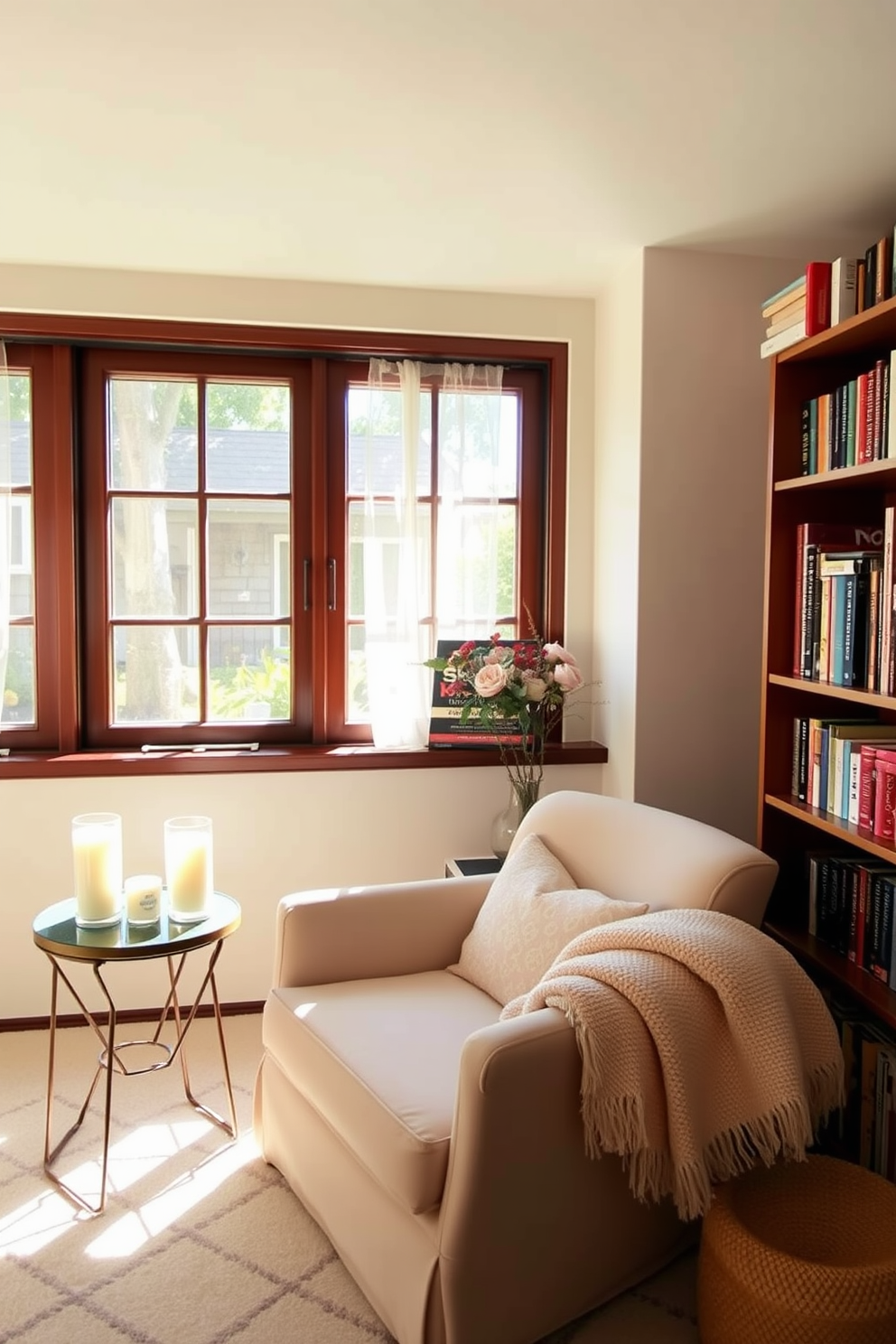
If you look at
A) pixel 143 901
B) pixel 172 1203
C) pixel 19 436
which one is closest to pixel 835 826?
pixel 143 901

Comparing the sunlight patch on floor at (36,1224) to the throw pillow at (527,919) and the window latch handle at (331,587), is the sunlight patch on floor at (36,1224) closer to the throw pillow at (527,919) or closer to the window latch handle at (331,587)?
the throw pillow at (527,919)

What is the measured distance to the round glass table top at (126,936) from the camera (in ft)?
6.89

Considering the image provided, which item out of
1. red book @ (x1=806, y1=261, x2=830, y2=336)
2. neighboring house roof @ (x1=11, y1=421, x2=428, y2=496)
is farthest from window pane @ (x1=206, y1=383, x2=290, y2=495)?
red book @ (x1=806, y1=261, x2=830, y2=336)

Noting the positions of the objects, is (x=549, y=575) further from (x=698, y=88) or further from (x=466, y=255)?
(x=698, y=88)

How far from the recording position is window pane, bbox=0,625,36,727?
3098 mm

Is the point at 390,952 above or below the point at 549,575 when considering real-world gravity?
below

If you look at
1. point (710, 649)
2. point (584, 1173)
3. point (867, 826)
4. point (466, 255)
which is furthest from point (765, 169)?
point (584, 1173)

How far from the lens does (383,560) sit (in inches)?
127

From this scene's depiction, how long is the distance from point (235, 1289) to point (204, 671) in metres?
1.80

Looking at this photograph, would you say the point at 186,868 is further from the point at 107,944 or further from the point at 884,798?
the point at 884,798

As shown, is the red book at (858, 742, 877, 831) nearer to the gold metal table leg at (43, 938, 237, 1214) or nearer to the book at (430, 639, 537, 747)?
the book at (430, 639, 537, 747)

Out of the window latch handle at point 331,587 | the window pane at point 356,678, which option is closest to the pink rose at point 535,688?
the window pane at point 356,678

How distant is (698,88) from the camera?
1.92 metres

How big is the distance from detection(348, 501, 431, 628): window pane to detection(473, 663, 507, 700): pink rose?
48 cm
